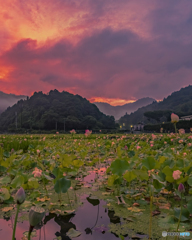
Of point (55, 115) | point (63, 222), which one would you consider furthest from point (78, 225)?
point (55, 115)

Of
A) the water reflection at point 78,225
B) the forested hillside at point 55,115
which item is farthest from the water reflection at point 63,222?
the forested hillside at point 55,115

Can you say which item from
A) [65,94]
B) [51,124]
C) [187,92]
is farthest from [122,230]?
[187,92]

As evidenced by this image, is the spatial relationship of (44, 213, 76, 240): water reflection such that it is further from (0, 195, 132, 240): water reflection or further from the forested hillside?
the forested hillside

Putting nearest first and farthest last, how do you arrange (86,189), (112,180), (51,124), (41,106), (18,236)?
(18,236) → (112,180) → (86,189) → (51,124) → (41,106)

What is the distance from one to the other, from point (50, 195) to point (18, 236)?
0.86 meters

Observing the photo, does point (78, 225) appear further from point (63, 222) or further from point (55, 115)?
point (55, 115)

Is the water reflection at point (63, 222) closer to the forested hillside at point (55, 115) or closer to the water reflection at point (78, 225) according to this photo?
the water reflection at point (78, 225)

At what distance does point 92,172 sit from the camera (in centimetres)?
347

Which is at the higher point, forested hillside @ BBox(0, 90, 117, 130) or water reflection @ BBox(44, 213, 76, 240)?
forested hillside @ BBox(0, 90, 117, 130)

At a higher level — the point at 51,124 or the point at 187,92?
the point at 187,92

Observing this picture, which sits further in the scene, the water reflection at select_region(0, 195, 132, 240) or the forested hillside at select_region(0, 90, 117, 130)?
the forested hillside at select_region(0, 90, 117, 130)

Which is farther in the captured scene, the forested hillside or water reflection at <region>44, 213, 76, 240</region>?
the forested hillside

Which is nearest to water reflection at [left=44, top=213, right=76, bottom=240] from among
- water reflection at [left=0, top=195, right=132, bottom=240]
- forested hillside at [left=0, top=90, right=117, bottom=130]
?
water reflection at [left=0, top=195, right=132, bottom=240]

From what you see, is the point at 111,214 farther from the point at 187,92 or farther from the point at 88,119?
the point at 187,92
